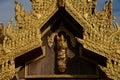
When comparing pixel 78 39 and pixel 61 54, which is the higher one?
pixel 78 39

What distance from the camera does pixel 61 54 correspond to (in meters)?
9.55

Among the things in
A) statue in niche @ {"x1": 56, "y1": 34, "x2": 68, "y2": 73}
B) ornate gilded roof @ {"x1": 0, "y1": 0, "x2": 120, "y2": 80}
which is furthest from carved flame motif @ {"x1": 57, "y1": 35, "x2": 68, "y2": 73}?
ornate gilded roof @ {"x1": 0, "y1": 0, "x2": 120, "y2": 80}

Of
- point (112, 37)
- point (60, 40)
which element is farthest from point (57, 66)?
point (112, 37)

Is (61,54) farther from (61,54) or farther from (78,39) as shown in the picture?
(78,39)

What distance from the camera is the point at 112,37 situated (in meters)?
9.29

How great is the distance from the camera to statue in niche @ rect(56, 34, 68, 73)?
A: 9469 millimetres

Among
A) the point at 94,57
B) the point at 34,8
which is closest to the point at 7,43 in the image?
the point at 34,8

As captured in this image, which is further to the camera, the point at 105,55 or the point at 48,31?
the point at 48,31

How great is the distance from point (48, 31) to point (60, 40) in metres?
0.30

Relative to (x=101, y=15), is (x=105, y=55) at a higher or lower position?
lower

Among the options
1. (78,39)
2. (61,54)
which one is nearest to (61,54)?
(61,54)

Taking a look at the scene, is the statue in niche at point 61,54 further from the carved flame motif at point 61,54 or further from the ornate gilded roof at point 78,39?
the ornate gilded roof at point 78,39

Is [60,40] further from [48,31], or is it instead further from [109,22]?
[109,22]

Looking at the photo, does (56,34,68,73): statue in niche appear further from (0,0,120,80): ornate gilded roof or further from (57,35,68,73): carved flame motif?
(0,0,120,80): ornate gilded roof
